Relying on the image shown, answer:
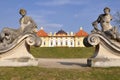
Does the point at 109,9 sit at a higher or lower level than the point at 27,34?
higher

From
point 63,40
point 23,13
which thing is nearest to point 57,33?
point 63,40

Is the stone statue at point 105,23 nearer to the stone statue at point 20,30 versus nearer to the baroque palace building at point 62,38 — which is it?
the stone statue at point 20,30

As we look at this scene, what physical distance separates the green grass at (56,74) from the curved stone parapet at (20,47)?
1.23 meters

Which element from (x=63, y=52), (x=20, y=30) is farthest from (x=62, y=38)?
(x=20, y=30)

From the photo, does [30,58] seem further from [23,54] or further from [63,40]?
[63,40]

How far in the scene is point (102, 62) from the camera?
1319 cm

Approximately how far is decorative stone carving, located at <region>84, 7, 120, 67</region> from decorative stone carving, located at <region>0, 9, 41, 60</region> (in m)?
2.33

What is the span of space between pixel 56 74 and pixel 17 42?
2743 millimetres

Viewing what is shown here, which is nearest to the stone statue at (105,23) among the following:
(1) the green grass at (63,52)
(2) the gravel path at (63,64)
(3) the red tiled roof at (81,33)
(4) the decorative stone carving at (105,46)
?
(4) the decorative stone carving at (105,46)

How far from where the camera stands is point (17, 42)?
13.1 meters

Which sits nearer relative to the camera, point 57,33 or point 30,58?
point 30,58

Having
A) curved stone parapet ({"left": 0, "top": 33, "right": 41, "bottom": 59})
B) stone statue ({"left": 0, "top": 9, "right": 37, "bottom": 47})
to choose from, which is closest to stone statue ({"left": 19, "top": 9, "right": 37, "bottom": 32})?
stone statue ({"left": 0, "top": 9, "right": 37, "bottom": 47})

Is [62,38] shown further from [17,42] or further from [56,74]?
[56,74]

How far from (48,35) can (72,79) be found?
9731 centimetres
